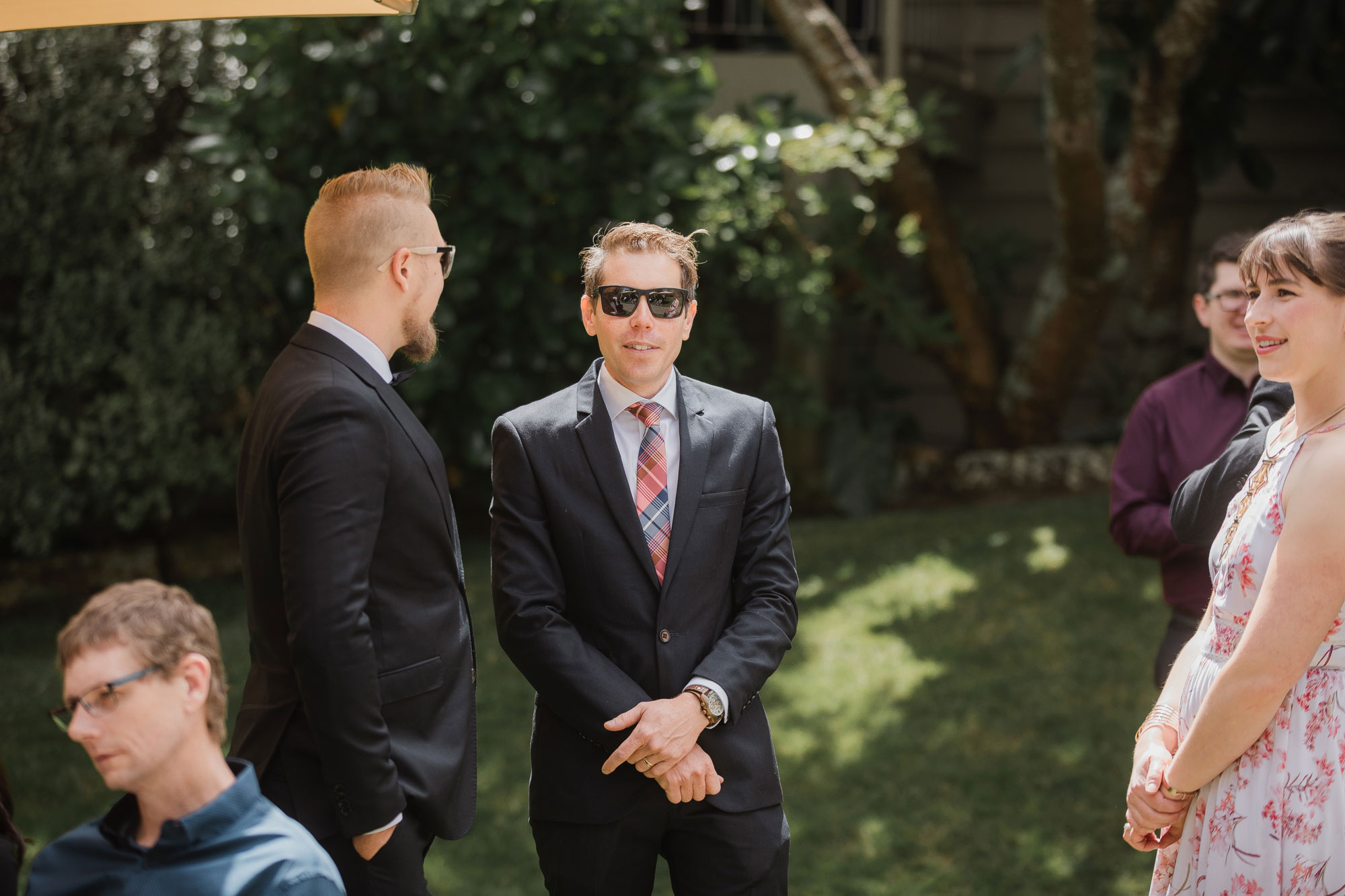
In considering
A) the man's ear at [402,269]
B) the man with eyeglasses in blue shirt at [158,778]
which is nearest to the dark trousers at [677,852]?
the man with eyeglasses in blue shirt at [158,778]

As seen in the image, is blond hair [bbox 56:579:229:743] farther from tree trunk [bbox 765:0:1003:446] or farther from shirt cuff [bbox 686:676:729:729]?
tree trunk [bbox 765:0:1003:446]

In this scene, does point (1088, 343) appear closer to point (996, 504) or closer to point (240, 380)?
point (996, 504)

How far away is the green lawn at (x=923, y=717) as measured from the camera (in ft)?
14.2

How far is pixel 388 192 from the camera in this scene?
2.43m

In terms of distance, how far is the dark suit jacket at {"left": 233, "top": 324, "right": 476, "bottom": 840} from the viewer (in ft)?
7.06

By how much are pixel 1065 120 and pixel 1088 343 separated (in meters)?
1.81

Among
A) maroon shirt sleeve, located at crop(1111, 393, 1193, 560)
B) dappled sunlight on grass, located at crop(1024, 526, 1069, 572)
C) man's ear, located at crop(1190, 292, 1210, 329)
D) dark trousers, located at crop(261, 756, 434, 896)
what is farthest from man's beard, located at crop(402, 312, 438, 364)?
dappled sunlight on grass, located at crop(1024, 526, 1069, 572)

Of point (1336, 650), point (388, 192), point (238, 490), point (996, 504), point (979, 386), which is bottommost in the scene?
point (996, 504)

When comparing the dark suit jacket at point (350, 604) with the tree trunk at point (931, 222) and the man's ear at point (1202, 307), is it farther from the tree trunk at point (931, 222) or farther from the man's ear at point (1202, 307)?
the tree trunk at point (931, 222)

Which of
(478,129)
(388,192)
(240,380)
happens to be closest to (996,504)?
(478,129)

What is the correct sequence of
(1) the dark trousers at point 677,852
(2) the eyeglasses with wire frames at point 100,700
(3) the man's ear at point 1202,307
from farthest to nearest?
(3) the man's ear at point 1202,307, (1) the dark trousers at point 677,852, (2) the eyeglasses with wire frames at point 100,700

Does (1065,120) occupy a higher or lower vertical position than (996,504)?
higher

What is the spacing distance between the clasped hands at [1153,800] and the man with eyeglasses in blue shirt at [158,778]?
1.57 meters

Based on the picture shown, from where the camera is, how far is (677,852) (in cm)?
264
